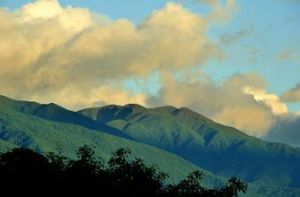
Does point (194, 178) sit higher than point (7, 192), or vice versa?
point (194, 178)

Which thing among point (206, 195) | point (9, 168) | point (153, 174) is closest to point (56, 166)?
point (9, 168)

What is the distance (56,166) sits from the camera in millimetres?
143500

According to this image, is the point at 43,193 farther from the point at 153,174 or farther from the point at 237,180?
the point at 237,180

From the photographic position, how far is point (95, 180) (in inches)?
5226

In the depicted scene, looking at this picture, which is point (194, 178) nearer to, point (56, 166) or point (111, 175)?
point (111, 175)

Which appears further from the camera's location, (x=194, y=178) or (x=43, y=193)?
(x=194, y=178)

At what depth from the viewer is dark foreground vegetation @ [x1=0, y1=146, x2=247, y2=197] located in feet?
431

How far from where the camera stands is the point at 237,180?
139875mm

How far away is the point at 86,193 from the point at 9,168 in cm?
1993

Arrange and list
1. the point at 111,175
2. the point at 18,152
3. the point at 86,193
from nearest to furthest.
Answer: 1. the point at 86,193
2. the point at 111,175
3. the point at 18,152

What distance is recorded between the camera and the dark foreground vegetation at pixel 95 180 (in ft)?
431

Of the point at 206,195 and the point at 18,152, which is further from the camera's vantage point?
the point at 18,152

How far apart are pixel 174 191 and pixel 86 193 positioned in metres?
15.9

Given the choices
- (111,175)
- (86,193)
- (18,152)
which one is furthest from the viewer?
(18,152)
